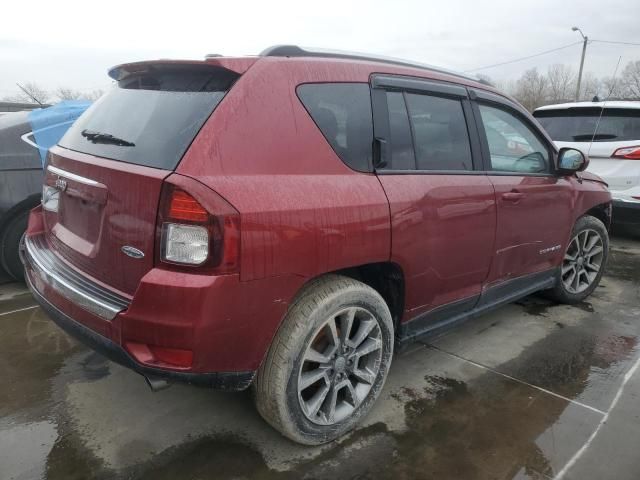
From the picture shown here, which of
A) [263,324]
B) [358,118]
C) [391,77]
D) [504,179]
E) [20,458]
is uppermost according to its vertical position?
[391,77]

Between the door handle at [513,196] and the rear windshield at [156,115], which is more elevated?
the rear windshield at [156,115]

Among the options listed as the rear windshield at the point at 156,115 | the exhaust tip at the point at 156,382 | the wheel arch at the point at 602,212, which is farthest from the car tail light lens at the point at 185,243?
the wheel arch at the point at 602,212

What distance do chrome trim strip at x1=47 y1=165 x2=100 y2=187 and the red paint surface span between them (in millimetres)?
24

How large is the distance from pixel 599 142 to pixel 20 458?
653cm

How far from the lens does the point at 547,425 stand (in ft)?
8.66

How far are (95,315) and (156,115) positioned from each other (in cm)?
90

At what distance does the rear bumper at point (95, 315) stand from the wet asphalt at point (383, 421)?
0.52 metres

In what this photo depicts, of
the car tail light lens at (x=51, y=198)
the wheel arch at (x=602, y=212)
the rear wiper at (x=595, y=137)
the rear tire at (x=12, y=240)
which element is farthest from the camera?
the rear wiper at (x=595, y=137)

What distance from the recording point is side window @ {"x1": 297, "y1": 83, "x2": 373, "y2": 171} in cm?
226

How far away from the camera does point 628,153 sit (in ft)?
19.1

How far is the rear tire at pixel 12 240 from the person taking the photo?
411 cm

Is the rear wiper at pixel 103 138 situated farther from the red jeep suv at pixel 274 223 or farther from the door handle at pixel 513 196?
the door handle at pixel 513 196

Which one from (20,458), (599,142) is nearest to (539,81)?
(599,142)

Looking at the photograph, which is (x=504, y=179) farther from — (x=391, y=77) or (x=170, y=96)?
(x=170, y=96)
